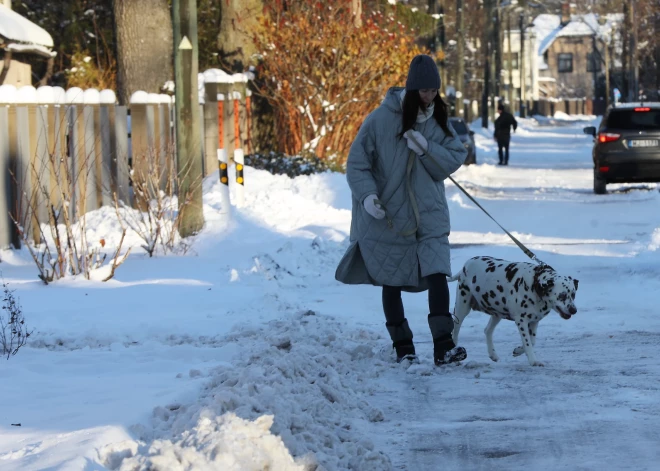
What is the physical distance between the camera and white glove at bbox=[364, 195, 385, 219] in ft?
24.9

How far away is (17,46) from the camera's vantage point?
22.6m

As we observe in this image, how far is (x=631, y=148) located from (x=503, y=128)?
1250 centimetres

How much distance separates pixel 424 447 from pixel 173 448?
4.67 ft

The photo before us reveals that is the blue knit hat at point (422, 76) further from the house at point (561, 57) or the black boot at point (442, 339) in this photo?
the house at point (561, 57)

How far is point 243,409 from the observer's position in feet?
18.5

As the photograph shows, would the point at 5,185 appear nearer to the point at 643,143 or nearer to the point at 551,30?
the point at 643,143

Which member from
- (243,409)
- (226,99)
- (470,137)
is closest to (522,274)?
(243,409)

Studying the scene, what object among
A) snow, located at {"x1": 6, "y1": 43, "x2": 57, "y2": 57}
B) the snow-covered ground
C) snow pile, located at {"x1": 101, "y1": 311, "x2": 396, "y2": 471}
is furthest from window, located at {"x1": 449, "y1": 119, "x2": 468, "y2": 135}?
snow pile, located at {"x1": 101, "y1": 311, "x2": 396, "y2": 471}

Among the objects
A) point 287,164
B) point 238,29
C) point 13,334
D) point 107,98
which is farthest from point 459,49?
point 13,334

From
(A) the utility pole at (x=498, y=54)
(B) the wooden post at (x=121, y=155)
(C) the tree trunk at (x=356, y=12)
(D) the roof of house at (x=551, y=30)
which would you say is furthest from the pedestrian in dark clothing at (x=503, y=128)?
(D) the roof of house at (x=551, y=30)

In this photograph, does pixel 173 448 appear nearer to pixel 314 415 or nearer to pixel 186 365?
pixel 314 415

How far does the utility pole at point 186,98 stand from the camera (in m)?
13.7

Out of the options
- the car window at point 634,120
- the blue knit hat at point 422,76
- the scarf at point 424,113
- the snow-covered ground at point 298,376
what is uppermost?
the blue knit hat at point 422,76

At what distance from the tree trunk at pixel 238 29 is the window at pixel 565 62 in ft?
392
